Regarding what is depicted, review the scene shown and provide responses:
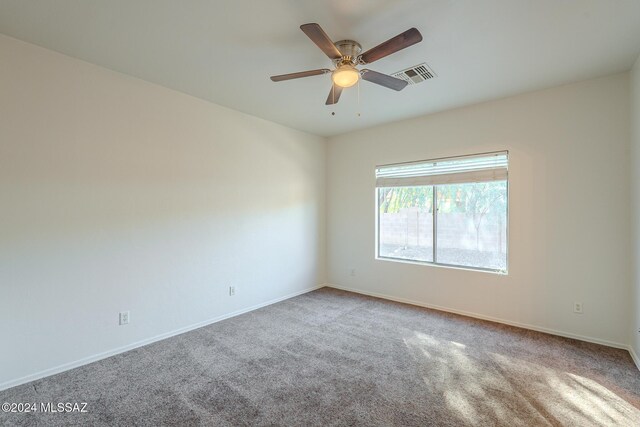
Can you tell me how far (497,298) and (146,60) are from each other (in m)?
4.44

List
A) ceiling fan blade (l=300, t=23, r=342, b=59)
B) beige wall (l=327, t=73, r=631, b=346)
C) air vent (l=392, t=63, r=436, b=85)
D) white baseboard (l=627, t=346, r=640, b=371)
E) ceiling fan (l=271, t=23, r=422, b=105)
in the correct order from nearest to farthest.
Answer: ceiling fan blade (l=300, t=23, r=342, b=59) → ceiling fan (l=271, t=23, r=422, b=105) → white baseboard (l=627, t=346, r=640, b=371) → air vent (l=392, t=63, r=436, b=85) → beige wall (l=327, t=73, r=631, b=346)

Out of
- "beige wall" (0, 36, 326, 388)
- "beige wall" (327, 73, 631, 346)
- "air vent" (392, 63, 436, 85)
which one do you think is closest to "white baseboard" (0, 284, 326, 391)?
"beige wall" (0, 36, 326, 388)

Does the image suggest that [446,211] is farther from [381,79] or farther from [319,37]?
[319,37]

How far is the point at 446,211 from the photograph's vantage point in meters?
3.96

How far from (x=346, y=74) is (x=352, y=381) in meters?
2.36

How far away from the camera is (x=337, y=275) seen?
505 cm

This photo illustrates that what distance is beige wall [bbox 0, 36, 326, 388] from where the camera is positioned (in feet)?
7.50

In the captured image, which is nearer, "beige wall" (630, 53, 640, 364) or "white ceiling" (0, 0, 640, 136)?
"white ceiling" (0, 0, 640, 136)

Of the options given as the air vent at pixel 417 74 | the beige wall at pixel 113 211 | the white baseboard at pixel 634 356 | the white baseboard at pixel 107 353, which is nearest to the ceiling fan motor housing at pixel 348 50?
the air vent at pixel 417 74

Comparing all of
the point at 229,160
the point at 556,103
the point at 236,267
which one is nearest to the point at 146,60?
the point at 229,160

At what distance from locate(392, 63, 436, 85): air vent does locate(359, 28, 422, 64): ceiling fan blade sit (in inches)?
30.6

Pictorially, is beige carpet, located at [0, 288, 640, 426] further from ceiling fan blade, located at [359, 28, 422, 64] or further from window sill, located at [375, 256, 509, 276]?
ceiling fan blade, located at [359, 28, 422, 64]

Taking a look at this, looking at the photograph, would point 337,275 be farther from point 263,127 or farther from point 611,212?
point 611,212

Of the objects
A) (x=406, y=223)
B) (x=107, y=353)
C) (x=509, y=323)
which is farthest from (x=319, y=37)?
(x=509, y=323)
